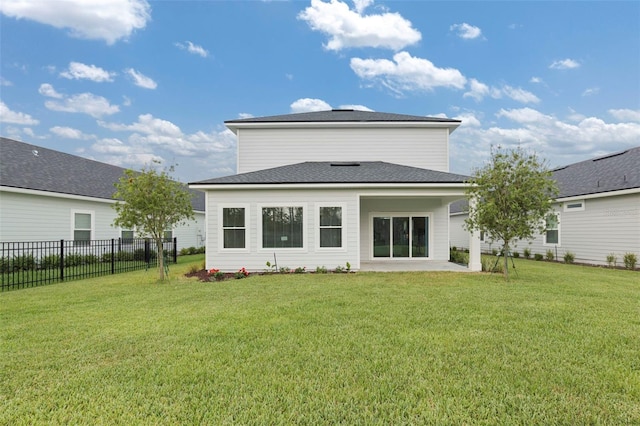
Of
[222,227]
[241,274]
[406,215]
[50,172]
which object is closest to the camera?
[241,274]

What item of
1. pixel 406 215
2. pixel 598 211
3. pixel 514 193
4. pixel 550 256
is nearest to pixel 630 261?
pixel 598 211

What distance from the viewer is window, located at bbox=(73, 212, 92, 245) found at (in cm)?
1559

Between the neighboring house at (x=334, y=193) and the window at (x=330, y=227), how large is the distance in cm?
4

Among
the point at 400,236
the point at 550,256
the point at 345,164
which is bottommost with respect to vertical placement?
the point at 550,256

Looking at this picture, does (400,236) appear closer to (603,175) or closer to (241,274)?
(241,274)

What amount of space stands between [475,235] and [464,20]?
1037 centimetres

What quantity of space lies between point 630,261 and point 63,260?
21948mm

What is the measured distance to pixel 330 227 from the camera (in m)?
12.2

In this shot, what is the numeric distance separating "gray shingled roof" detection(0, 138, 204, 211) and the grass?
9.02 m

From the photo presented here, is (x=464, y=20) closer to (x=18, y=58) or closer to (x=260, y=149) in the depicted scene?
(x=260, y=149)

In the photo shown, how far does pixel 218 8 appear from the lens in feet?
43.5

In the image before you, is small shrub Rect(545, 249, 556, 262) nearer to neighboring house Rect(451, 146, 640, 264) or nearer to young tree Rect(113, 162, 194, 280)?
neighboring house Rect(451, 146, 640, 264)

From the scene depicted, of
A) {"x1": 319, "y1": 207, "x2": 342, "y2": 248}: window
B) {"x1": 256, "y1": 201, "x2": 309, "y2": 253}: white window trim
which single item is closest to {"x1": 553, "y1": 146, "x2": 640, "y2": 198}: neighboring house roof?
{"x1": 319, "y1": 207, "x2": 342, "y2": 248}: window

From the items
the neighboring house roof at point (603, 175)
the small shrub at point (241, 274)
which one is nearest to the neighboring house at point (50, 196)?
the small shrub at point (241, 274)
